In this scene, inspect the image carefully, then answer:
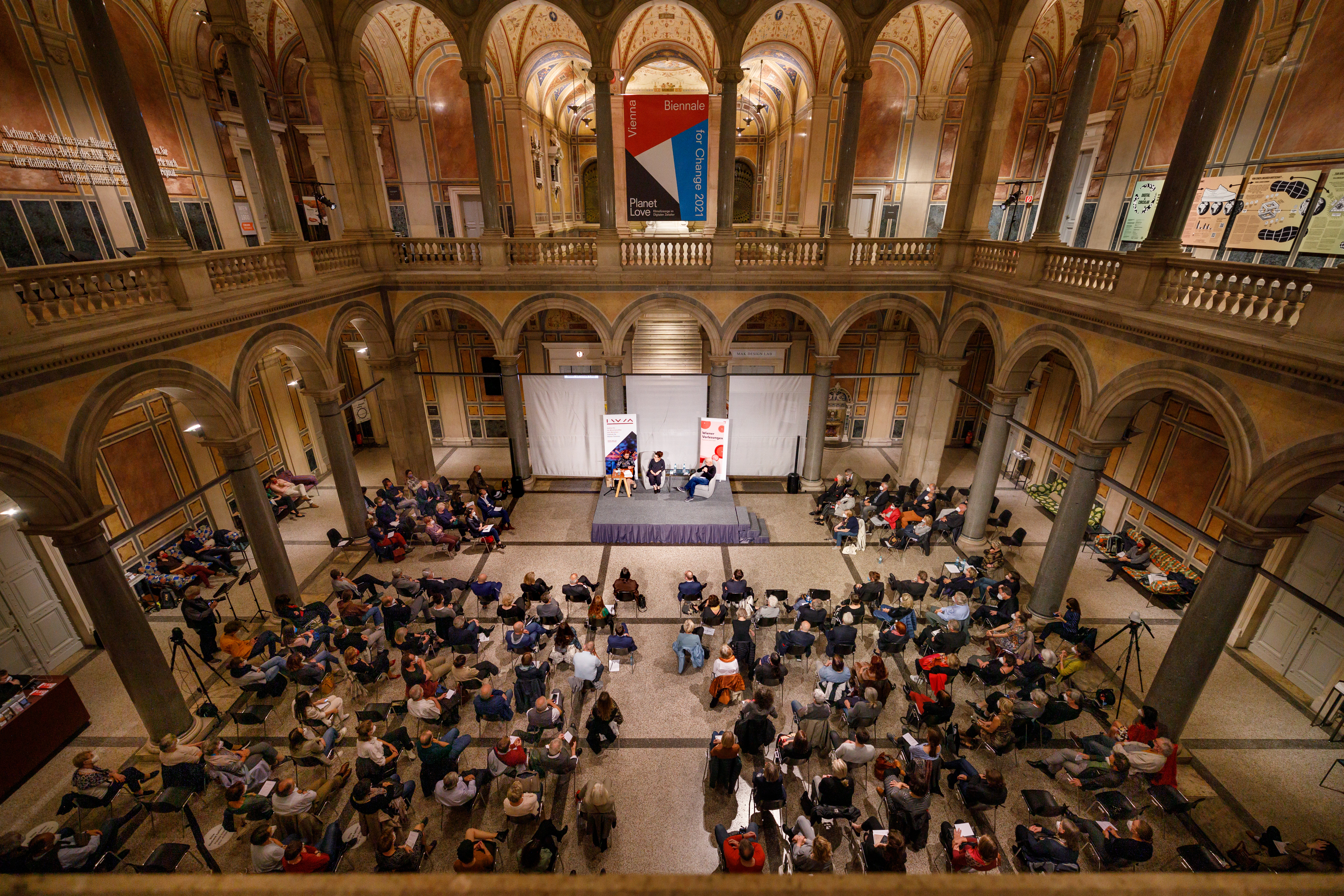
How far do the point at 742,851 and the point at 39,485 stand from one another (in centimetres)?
838

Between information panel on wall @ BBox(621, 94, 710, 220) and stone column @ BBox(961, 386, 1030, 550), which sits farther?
information panel on wall @ BBox(621, 94, 710, 220)

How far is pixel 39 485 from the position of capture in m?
6.53

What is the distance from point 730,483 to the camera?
52.3 feet

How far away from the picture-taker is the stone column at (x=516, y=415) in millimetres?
14375

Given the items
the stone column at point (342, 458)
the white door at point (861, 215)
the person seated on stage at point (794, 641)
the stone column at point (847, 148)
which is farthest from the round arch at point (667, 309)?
the person seated on stage at point (794, 641)

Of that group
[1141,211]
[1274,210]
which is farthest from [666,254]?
[1274,210]

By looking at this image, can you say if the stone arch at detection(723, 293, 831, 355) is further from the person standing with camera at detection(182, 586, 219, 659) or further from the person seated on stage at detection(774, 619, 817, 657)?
the person standing with camera at detection(182, 586, 219, 659)

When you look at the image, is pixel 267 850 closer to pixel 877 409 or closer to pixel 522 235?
pixel 522 235

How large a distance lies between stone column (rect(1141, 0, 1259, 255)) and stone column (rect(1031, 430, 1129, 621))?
2.99 m

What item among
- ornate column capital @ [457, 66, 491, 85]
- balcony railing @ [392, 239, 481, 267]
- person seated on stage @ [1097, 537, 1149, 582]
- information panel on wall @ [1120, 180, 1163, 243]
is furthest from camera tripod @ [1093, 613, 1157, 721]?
ornate column capital @ [457, 66, 491, 85]

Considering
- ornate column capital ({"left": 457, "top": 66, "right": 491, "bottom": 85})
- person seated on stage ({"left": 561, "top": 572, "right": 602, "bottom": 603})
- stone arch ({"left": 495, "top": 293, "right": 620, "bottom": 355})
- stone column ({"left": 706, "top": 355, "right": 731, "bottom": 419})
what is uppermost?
ornate column capital ({"left": 457, "top": 66, "right": 491, "bottom": 85})

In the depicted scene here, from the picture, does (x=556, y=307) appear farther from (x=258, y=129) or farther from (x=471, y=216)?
(x=258, y=129)

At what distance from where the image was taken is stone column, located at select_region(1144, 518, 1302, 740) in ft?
23.0

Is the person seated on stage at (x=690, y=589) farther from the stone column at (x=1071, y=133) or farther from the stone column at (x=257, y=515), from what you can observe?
the stone column at (x=1071, y=133)
